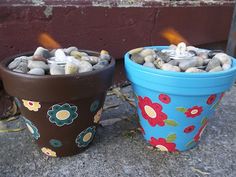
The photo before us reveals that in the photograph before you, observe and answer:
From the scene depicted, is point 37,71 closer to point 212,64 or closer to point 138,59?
point 138,59

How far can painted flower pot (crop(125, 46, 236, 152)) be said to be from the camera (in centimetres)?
82

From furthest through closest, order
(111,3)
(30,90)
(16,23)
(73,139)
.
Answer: (111,3) → (16,23) → (73,139) → (30,90)

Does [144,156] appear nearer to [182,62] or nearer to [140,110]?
[140,110]

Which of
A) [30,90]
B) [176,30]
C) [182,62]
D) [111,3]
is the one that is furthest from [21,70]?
[176,30]

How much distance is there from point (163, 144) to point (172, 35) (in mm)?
786

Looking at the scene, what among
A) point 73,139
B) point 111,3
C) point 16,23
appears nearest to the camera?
point 73,139

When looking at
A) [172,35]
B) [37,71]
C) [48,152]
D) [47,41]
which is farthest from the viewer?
[172,35]

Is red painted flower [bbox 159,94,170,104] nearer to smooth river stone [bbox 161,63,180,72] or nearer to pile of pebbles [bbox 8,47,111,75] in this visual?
smooth river stone [bbox 161,63,180,72]

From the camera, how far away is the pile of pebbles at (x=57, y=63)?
0.82 meters

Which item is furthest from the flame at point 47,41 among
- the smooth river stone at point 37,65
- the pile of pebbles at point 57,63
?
the smooth river stone at point 37,65

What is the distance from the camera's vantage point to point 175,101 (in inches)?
33.9

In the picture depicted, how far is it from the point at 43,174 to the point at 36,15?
0.59 metres

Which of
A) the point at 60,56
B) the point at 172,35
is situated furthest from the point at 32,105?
the point at 172,35

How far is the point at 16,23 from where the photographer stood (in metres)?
1.08
